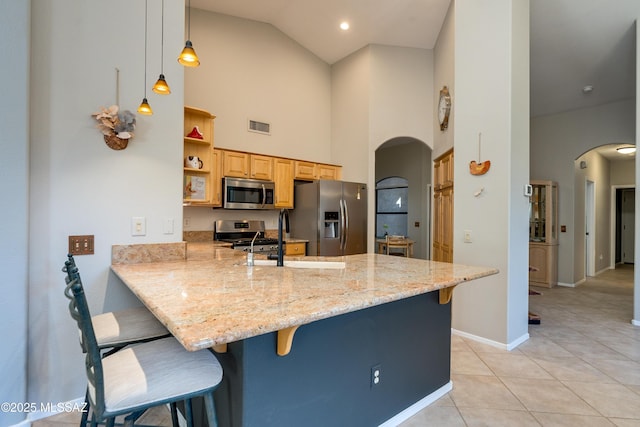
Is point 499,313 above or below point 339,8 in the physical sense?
below

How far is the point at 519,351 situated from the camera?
9.51 ft

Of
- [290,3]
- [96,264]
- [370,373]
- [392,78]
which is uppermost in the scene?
[290,3]

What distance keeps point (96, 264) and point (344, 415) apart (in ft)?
5.68

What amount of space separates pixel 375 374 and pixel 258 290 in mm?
857

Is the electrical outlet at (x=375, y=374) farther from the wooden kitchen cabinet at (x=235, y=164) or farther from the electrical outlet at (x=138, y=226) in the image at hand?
the wooden kitchen cabinet at (x=235, y=164)

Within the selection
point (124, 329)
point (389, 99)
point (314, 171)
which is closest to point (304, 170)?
point (314, 171)

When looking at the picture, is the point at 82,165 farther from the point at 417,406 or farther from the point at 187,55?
the point at 417,406

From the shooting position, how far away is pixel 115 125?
2.04 metres

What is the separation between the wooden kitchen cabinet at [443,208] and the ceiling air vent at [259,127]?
2.60 m

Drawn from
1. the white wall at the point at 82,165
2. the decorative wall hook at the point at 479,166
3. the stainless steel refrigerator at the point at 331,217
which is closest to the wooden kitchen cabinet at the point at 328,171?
the stainless steel refrigerator at the point at 331,217

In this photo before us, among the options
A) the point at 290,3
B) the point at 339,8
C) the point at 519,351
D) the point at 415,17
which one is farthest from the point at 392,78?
the point at 519,351

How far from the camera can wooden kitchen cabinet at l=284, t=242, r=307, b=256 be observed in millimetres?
4670

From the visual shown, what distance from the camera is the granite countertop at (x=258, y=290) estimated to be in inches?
35.9

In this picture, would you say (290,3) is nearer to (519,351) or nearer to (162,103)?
(162,103)
